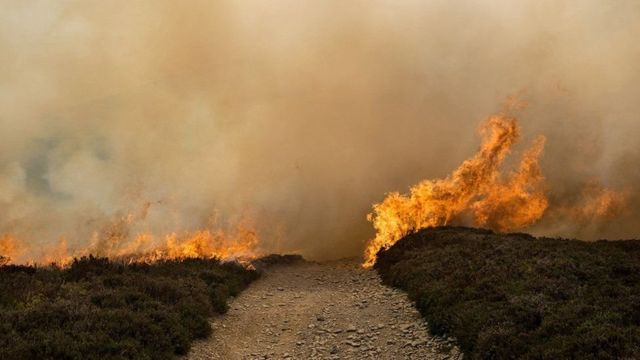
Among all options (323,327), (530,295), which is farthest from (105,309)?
(530,295)

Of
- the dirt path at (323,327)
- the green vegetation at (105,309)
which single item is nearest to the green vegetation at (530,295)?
the dirt path at (323,327)

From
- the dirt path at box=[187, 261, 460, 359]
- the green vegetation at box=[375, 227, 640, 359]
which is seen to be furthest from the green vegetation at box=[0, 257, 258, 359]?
the green vegetation at box=[375, 227, 640, 359]

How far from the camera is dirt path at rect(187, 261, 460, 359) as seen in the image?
703 inches

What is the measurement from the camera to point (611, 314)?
14656mm

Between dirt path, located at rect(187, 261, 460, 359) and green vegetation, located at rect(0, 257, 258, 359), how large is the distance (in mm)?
1116

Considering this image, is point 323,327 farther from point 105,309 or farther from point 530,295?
point 105,309

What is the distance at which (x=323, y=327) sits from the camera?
21.0 m

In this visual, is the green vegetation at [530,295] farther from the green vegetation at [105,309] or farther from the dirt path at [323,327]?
the green vegetation at [105,309]

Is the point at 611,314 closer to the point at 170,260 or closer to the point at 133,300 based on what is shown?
the point at 133,300

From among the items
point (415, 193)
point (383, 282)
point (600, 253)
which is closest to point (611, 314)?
point (600, 253)

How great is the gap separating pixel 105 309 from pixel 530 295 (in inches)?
577

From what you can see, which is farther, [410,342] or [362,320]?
[362,320]

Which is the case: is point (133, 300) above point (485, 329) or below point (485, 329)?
above

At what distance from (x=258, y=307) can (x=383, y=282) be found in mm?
7666
